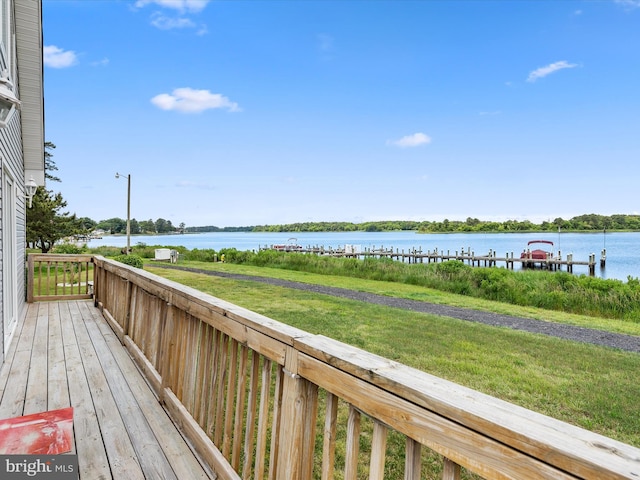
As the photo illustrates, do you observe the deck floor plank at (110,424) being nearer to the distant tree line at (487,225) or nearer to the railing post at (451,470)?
the railing post at (451,470)

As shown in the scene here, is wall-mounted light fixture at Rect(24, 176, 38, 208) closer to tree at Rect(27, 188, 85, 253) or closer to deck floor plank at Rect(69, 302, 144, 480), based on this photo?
deck floor plank at Rect(69, 302, 144, 480)

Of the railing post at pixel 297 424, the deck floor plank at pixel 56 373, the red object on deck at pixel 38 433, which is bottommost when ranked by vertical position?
the deck floor plank at pixel 56 373

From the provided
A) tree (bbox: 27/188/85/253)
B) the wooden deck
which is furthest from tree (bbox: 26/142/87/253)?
the wooden deck

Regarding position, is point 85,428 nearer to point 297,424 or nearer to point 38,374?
point 38,374

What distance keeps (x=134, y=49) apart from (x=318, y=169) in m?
24.2

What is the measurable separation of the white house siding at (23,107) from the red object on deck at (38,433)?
4.39 feet

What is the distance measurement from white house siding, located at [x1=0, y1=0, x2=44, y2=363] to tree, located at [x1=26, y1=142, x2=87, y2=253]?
15.1 metres

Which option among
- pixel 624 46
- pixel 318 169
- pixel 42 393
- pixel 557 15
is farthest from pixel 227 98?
pixel 42 393

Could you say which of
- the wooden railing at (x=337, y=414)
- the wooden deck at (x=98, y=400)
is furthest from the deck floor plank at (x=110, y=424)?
the wooden railing at (x=337, y=414)

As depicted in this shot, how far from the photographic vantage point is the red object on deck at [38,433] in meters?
2.00

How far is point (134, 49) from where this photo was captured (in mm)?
16375

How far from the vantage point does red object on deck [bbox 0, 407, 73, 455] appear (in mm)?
1996

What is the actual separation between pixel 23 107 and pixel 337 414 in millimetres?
7066

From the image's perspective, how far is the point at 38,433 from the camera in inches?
86.1
